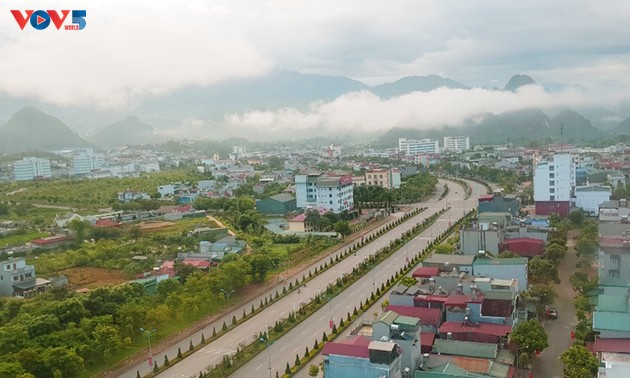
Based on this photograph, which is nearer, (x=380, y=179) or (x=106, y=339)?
(x=106, y=339)

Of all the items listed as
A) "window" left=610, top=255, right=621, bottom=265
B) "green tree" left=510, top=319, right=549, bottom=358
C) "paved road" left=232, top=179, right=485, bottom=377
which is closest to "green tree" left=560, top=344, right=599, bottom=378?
"green tree" left=510, top=319, right=549, bottom=358

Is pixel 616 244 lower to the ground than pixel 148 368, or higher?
higher

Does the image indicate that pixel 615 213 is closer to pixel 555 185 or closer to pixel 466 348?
pixel 555 185

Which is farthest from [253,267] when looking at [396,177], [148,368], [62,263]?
[396,177]

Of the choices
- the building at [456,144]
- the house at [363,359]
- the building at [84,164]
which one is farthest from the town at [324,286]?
the building at [456,144]

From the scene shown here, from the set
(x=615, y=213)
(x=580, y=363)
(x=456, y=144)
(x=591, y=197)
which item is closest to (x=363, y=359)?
(x=580, y=363)

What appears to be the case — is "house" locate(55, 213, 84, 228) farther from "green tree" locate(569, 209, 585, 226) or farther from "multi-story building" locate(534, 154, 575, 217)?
"green tree" locate(569, 209, 585, 226)

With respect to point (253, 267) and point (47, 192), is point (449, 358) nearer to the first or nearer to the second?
point (253, 267)
